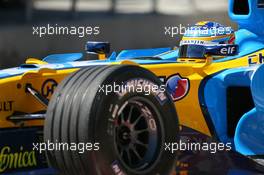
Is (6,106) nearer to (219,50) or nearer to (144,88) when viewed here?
(144,88)

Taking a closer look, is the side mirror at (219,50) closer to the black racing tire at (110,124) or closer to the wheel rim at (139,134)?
the black racing tire at (110,124)

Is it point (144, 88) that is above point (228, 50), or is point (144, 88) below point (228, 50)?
below

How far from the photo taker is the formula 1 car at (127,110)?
4.10 m

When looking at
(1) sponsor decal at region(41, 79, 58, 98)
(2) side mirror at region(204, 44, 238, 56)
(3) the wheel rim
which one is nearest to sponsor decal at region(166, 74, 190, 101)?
(2) side mirror at region(204, 44, 238, 56)

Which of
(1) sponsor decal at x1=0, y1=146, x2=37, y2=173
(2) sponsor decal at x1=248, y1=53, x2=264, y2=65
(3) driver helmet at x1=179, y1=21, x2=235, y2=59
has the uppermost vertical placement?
(3) driver helmet at x1=179, y1=21, x2=235, y2=59

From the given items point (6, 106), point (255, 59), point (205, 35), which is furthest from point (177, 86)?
point (6, 106)

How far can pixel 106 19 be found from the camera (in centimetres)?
1485

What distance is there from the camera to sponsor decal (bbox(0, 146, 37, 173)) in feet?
14.9

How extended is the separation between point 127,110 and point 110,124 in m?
0.28

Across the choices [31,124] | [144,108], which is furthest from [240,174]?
[31,124]

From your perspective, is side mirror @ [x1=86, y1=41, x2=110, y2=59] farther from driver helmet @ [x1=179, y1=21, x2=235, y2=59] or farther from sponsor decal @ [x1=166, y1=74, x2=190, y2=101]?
sponsor decal @ [x1=166, y1=74, x2=190, y2=101]

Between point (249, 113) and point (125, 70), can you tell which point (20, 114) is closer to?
point (125, 70)

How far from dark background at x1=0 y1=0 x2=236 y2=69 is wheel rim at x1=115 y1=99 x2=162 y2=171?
9065mm

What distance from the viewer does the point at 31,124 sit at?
15.3 ft
